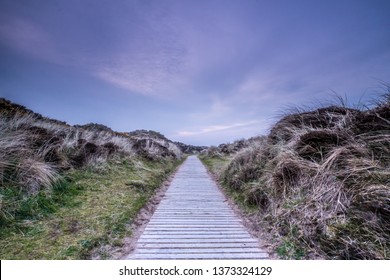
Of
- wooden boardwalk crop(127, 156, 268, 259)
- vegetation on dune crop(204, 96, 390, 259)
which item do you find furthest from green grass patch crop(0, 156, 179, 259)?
vegetation on dune crop(204, 96, 390, 259)

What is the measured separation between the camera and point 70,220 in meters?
3.93

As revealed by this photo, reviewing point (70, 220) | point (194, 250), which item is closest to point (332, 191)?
point (194, 250)

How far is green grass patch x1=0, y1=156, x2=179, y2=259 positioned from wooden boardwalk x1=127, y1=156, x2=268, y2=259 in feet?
1.47

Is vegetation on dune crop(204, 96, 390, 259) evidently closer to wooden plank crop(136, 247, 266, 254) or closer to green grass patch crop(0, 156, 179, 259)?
wooden plank crop(136, 247, 266, 254)

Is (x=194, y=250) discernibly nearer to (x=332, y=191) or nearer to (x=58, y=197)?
(x=332, y=191)

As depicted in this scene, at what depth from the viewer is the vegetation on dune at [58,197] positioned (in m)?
3.22

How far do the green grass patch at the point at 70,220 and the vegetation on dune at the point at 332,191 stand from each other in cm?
241

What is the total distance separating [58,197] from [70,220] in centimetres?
88

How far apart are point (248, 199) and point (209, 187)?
2.75 meters

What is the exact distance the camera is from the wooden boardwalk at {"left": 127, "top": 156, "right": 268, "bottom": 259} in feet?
10.5

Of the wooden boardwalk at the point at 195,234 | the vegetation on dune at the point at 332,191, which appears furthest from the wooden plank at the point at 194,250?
the vegetation on dune at the point at 332,191

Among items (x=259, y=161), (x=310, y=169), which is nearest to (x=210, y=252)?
(x=310, y=169)
